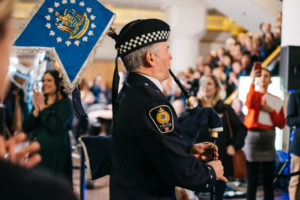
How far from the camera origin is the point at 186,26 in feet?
37.1

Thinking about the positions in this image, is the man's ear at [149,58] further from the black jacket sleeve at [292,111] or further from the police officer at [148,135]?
the black jacket sleeve at [292,111]

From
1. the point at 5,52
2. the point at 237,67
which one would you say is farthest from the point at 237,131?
the point at 237,67

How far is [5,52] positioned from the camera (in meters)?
0.54

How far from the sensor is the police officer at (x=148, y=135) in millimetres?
1369

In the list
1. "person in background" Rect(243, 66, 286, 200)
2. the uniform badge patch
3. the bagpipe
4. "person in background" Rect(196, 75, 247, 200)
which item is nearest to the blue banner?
the bagpipe

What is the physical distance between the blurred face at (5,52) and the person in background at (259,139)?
3.19 meters

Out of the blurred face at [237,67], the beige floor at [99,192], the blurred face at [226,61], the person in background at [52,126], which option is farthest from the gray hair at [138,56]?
the blurred face at [226,61]

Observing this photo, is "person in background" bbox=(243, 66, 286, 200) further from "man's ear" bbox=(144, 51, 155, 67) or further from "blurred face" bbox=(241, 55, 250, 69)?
"blurred face" bbox=(241, 55, 250, 69)

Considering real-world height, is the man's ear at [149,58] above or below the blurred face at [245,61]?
below

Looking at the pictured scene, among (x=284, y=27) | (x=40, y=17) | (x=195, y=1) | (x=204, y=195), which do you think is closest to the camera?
(x=40, y=17)

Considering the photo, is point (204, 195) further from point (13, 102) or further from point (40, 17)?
point (13, 102)

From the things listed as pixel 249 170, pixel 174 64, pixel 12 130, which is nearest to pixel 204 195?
pixel 249 170

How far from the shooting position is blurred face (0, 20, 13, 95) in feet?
1.75

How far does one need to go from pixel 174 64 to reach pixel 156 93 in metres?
10.2
